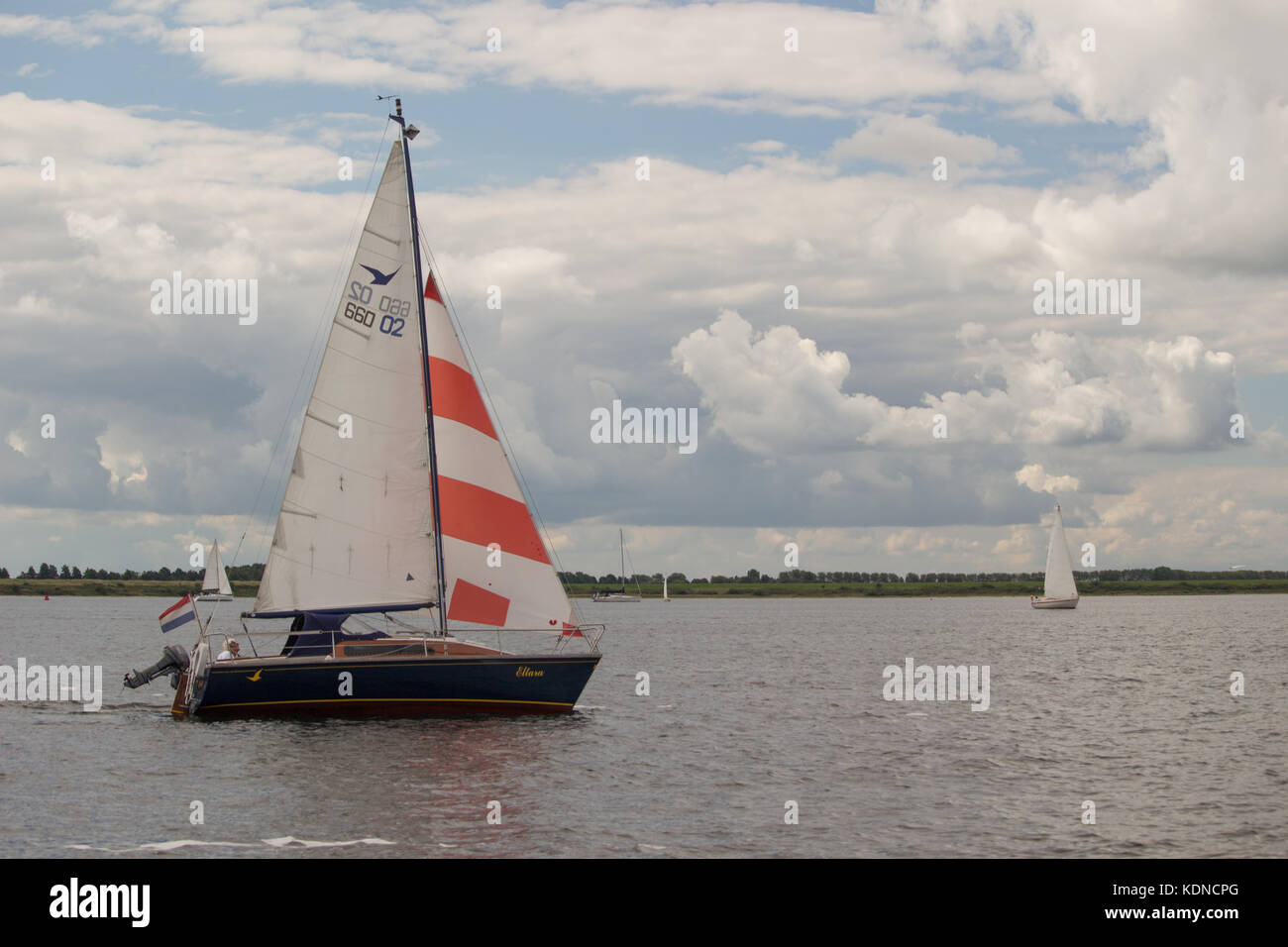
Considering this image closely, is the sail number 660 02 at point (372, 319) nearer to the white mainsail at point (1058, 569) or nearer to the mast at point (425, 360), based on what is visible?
the mast at point (425, 360)

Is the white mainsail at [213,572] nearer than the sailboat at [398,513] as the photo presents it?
No

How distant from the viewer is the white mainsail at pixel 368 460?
38156mm

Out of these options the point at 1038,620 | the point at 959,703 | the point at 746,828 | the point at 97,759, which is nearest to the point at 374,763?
the point at 97,759

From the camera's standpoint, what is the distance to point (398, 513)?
127 ft

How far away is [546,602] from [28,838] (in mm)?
17338

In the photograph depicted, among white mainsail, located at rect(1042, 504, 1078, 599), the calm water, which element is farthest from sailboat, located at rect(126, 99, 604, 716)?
white mainsail, located at rect(1042, 504, 1078, 599)

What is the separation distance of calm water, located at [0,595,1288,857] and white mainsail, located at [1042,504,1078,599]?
91.4 metres

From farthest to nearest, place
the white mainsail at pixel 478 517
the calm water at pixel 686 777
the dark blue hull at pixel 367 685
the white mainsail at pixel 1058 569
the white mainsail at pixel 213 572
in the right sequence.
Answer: the white mainsail at pixel 1058 569, the white mainsail at pixel 213 572, the white mainsail at pixel 478 517, the dark blue hull at pixel 367 685, the calm water at pixel 686 777

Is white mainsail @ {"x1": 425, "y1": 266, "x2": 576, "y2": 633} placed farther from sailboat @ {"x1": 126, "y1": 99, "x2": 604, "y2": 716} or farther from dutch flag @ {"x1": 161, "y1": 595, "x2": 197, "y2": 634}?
dutch flag @ {"x1": 161, "y1": 595, "x2": 197, "y2": 634}

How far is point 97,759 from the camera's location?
33.6m

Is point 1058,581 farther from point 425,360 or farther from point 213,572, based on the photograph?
point 425,360

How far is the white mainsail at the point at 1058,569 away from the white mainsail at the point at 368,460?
393 feet

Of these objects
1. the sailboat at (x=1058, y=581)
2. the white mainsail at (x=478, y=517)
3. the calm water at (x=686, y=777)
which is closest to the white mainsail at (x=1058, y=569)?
the sailboat at (x=1058, y=581)
